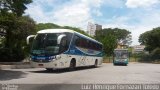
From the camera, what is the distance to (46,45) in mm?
22719

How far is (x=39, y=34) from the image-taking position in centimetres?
2362

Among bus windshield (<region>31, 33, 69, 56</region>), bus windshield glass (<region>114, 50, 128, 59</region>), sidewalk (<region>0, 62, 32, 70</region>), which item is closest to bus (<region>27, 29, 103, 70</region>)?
bus windshield (<region>31, 33, 69, 56</region>)

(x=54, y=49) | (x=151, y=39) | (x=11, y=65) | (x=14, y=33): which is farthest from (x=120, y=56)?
(x=151, y=39)

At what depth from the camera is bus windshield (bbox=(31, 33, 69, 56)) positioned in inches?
888

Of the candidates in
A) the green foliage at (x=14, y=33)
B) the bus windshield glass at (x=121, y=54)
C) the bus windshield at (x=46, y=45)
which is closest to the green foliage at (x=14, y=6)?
the bus windshield at (x=46, y=45)

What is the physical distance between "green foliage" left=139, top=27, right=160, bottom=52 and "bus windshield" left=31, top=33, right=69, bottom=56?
221ft

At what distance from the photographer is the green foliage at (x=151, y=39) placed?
87375 millimetres

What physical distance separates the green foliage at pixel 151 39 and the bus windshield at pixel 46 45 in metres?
67.4

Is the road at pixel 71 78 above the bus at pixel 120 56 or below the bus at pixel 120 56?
below

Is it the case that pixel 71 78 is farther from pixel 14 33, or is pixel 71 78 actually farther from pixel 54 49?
pixel 14 33

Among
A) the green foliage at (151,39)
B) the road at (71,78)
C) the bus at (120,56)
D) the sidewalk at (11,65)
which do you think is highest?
the green foliage at (151,39)

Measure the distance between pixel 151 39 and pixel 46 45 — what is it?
229 feet

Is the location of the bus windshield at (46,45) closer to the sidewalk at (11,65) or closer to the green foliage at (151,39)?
the sidewalk at (11,65)

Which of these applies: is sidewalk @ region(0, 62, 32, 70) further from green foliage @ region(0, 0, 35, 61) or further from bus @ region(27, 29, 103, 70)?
bus @ region(27, 29, 103, 70)
